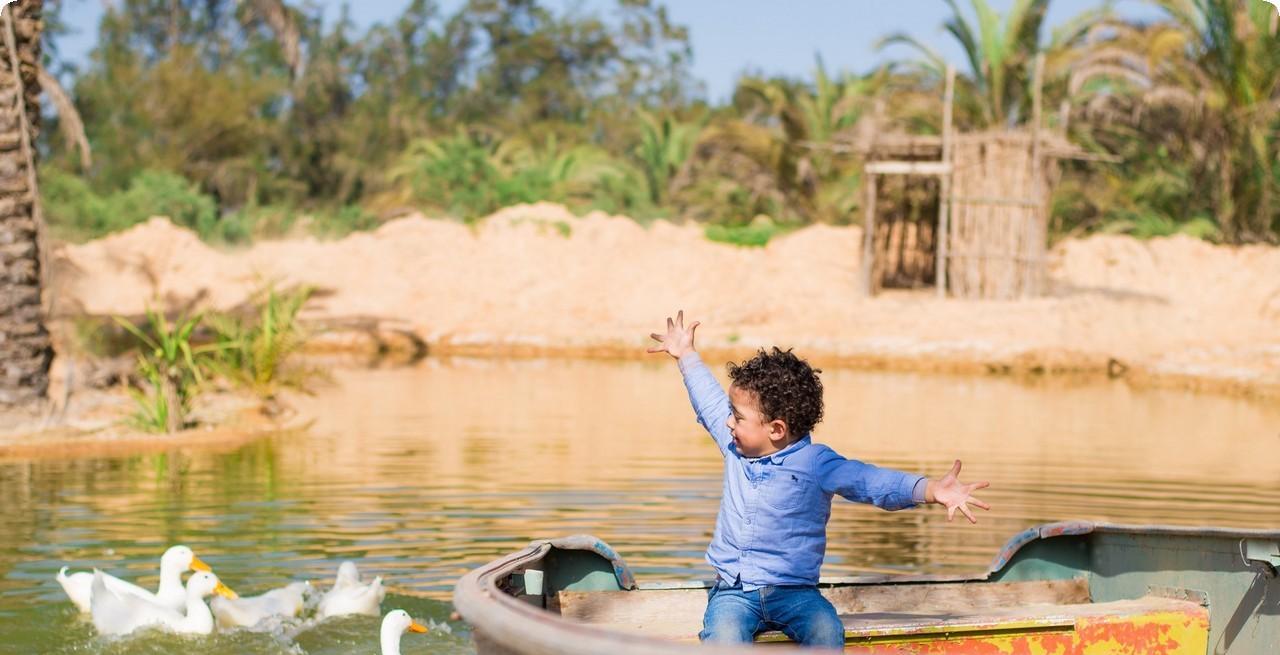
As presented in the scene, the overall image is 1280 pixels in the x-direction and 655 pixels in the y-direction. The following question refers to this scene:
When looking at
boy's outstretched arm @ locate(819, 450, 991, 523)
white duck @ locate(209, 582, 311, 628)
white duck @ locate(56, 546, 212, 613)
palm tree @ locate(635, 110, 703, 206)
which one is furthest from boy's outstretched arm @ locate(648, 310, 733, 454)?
palm tree @ locate(635, 110, 703, 206)

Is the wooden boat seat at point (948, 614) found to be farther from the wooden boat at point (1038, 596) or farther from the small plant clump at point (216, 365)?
the small plant clump at point (216, 365)

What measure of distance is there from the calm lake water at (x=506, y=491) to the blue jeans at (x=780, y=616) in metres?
2.88

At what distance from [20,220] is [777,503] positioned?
39.4 ft

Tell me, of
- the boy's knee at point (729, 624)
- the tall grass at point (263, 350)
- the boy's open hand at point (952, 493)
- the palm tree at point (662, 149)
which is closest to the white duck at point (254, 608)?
the boy's knee at point (729, 624)

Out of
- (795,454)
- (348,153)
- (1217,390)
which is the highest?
(348,153)

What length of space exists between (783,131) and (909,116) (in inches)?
158

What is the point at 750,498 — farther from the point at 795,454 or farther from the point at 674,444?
the point at 674,444

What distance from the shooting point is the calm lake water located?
31.1ft

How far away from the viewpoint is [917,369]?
2514cm

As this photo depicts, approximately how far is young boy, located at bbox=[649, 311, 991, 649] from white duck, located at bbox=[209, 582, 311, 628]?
3354 millimetres

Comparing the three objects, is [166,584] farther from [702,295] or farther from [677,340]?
[702,295]

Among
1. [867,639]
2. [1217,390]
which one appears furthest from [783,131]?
[867,639]

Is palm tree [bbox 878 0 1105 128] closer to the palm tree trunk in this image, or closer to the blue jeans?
the palm tree trunk

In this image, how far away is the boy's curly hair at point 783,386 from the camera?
512 cm
